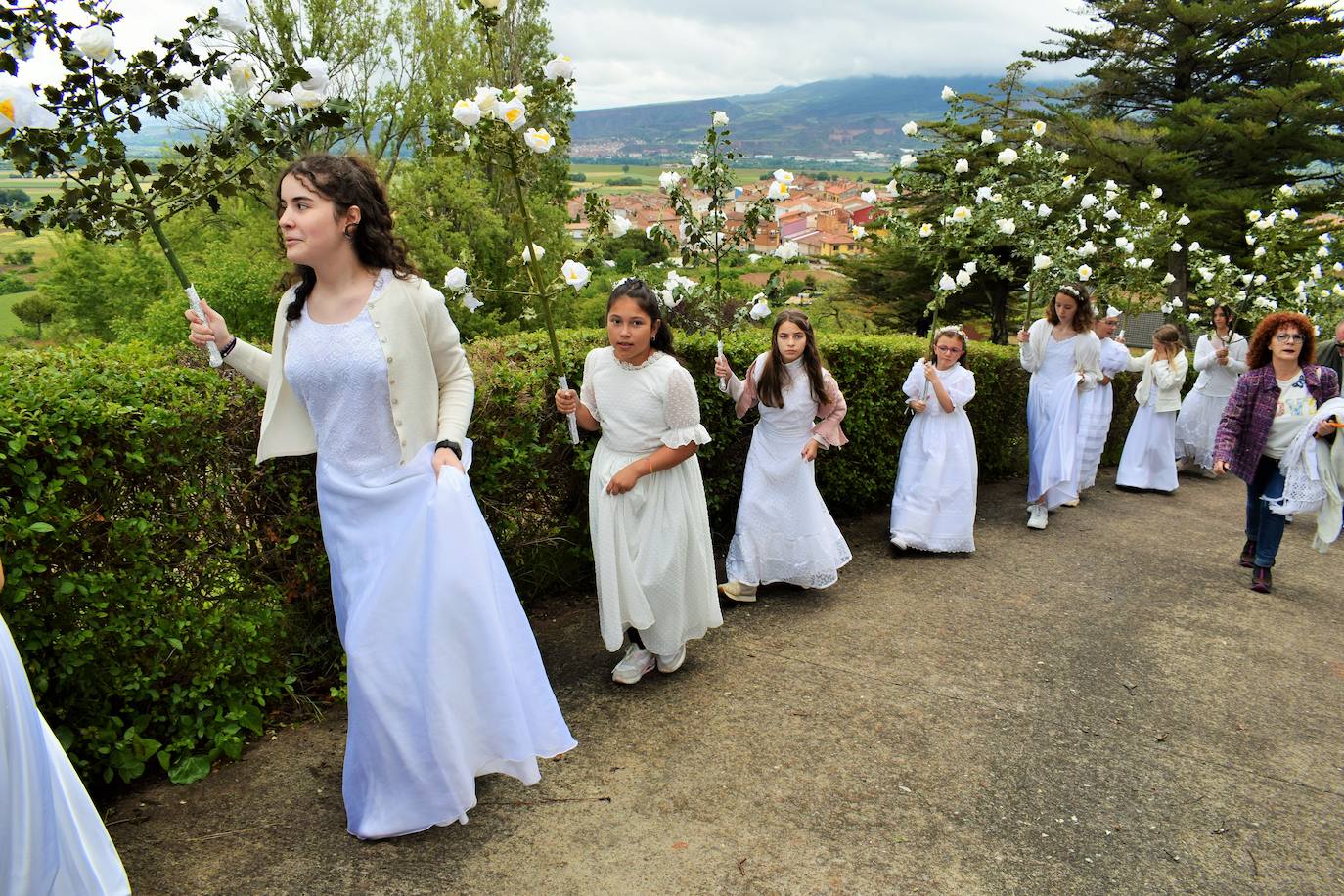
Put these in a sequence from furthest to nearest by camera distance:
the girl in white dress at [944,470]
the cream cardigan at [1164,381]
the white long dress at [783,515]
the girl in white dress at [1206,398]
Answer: the girl in white dress at [1206,398] → the cream cardigan at [1164,381] → the girl in white dress at [944,470] → the white long dress at [783,515]

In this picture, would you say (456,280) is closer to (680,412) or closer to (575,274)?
(575,274)

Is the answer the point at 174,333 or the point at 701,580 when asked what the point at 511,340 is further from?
the point at 174,333

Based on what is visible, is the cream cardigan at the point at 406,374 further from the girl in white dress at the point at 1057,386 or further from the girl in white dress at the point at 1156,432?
the girl in white dress at the point at 1156,432

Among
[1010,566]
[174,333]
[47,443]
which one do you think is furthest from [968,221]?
[174,333]

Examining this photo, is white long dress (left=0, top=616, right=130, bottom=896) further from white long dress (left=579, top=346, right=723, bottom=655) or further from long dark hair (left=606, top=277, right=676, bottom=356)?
long dark hair (left=606, top=277, right=676, bottom=356)

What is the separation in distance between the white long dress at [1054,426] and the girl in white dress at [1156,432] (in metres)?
2.26

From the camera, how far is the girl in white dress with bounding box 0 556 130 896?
7.40ft

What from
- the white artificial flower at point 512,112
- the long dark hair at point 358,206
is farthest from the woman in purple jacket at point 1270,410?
the long dark hair at point 358,206

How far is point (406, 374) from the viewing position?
3.20m

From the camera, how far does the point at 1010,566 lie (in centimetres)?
695

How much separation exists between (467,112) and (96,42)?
4.24 ft

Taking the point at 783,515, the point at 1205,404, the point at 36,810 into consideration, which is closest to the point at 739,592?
the point at 783,515

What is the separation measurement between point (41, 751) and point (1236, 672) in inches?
215

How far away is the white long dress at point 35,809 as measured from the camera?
2256 millimetres
